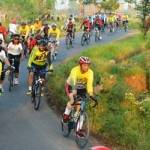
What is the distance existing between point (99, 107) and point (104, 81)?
2716 millimetres

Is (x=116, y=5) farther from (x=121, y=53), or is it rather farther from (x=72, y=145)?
(x=72, y=145)

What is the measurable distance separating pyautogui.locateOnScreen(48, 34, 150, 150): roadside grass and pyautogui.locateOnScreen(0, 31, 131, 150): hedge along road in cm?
89

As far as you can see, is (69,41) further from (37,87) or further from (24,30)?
(37,87)

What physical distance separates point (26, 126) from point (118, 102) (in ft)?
9.62

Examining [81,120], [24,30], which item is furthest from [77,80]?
[24,30]

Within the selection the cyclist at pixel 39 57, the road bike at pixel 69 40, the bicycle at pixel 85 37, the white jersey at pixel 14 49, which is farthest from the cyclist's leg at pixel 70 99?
the bicycle at pixel 85 37

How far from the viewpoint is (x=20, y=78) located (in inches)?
869

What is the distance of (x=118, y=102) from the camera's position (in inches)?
637

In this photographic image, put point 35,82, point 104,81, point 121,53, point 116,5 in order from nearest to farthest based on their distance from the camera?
point 35,82 < point 104,81 < point 121,53 < point 116,5

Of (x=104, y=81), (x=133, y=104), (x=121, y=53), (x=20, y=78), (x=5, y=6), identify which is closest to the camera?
A: (x=133, y=104)

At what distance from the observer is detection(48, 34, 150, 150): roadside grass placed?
1350 centimetres

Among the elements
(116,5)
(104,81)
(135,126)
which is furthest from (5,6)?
(135,126)

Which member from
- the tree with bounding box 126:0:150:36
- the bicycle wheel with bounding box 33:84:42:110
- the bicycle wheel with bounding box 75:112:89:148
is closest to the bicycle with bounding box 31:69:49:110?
the bicycle wheel with bounding box 33:84:42:110

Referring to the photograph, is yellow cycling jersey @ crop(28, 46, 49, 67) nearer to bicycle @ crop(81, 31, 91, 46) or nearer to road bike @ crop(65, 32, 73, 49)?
road bike @ crop(65, 32, 73, 49)
